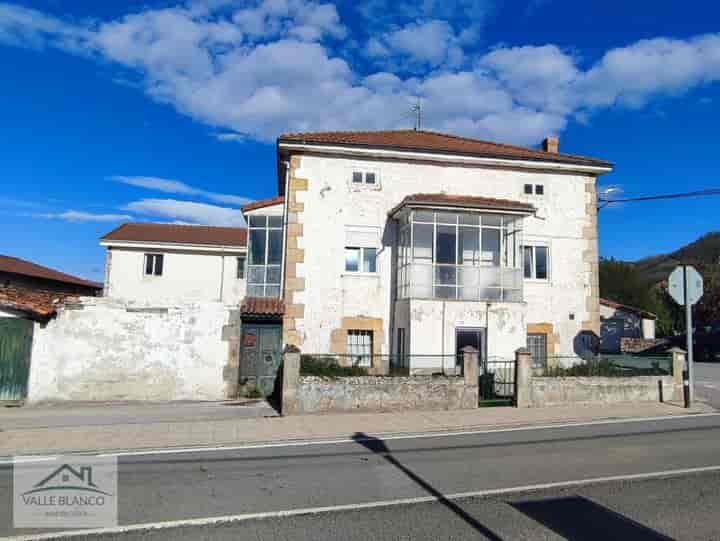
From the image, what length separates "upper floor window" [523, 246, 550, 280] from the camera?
18.1m

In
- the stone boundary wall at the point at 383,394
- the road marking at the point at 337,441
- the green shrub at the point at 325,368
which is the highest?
the green shrub at the point at 325,368

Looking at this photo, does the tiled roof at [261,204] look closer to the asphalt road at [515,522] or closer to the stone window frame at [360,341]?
the stone window frame at [360,341]

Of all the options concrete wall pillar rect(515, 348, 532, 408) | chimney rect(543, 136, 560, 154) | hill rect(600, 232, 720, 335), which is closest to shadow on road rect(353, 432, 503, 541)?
concrete wall pillar rect(515, 348, 532, 408)

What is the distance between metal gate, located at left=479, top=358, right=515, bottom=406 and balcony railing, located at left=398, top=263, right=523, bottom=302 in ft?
7.55

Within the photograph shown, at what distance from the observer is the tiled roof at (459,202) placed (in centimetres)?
1605

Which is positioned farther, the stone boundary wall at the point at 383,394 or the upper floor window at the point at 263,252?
Result: the upper floor window at the point at 263,252

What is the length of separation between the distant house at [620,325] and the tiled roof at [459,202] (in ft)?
63.7

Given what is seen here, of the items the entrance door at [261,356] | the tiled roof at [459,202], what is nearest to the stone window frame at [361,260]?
the tiled roof at [459,202]

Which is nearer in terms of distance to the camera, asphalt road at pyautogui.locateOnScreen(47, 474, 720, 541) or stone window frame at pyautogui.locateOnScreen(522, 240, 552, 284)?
asphalt road at pyautogui.locateOnScreen(47, 474, 720, 541)

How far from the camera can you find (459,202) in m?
16.3

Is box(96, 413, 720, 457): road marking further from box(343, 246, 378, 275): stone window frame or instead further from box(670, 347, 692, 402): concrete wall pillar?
box(343, 246, 378, 275): stone window frame

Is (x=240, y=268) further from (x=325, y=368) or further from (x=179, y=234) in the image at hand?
(x=325, y=368)

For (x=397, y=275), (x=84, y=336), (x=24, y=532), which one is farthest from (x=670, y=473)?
(x=84, y=336)

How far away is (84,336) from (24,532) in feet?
30.6
